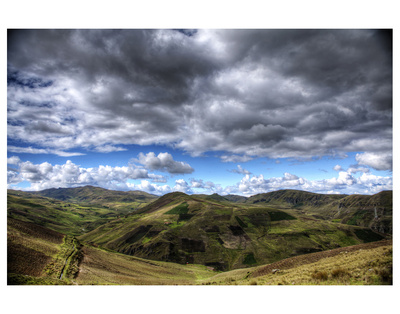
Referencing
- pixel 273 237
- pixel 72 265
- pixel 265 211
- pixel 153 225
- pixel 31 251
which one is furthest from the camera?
pixel 265 211

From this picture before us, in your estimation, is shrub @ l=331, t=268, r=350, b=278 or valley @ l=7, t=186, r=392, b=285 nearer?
shrub @ l=331, t=268, r=350, b=278

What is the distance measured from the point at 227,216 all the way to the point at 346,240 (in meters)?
74.8

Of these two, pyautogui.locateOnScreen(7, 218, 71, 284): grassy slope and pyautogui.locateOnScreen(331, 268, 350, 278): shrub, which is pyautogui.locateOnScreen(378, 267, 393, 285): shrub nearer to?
pyautogui.locateOnScreen(331, 268, 350, 278): shrub

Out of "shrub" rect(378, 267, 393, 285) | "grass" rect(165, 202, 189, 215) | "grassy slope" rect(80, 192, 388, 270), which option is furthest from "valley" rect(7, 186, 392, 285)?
"grass" rect(165, 202, 189, 215)

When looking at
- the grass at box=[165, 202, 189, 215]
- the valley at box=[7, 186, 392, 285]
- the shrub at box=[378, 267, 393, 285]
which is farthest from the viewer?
the grass at box=[165, 202, 189, 215]

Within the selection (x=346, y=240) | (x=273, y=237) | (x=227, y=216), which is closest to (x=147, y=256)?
(x=227, y=216)

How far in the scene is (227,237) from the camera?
11494cm

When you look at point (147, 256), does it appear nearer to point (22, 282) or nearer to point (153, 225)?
point (153, 225)

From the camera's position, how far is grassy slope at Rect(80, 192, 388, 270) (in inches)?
3925

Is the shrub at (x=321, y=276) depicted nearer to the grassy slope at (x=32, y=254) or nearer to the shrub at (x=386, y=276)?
the shrub at (x=386, y=276)

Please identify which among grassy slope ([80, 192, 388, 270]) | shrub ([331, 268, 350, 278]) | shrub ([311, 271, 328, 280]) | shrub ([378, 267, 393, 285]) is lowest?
grassy slope ([80, 192, 388, 270])

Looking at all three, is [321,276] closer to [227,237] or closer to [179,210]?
[227,237]

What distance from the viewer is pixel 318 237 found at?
11800 cm

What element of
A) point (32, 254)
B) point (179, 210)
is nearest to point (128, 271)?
point (32, 254)
